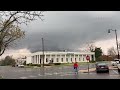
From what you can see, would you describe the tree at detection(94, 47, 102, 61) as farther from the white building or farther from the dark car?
the dark car

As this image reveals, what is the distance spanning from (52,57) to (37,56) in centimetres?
735

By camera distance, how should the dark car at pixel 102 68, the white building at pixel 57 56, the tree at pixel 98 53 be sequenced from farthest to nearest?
the tree at pixel 98 53 → the white building at pixel 57 56 → the dark car at pixel 102 68

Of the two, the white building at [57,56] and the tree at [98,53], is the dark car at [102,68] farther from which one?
the tree at [98,53]

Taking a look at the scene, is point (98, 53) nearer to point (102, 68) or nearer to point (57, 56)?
point (57, 56)

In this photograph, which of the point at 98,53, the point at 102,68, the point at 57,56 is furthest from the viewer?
the point at 98,53

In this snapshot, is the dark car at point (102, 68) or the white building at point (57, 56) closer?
the dark car at point (102, 68)

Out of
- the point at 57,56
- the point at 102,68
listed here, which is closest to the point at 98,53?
the point at 57,56

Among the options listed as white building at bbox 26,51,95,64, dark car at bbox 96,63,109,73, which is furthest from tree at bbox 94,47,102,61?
dark car at bbox 96,63,109,73

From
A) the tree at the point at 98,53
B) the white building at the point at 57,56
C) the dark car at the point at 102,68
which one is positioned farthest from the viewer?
the tree at the point at 98,53

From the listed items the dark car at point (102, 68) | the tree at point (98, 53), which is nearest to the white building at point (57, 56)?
the tree at point (98, 53)
